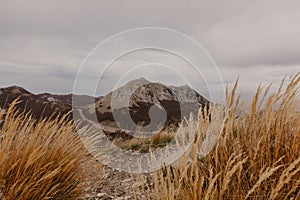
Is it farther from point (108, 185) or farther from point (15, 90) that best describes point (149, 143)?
point (15, 90)

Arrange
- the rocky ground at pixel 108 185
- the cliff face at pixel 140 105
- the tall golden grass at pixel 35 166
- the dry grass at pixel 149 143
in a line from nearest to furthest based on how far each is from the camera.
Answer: the tall golden grass at pixel 35 166 → the rocky ground at pixel 108 185 → the dry grass at pixel 149 143 → the cliff face at pixel 140 105

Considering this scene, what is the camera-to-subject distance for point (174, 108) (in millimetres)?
20797

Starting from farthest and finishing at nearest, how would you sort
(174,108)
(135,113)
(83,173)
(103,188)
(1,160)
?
1. (174,108)
2. (135,113)
3. (103,188)
4. (83,173)
5. (1,160)

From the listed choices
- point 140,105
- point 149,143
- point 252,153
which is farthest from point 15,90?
point 252,153

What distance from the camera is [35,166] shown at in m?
2.50

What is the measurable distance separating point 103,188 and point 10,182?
1773 millimetres

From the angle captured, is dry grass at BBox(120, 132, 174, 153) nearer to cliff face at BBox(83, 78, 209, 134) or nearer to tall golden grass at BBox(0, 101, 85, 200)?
tall golden grass at BBox(0, 101, 85, 200)

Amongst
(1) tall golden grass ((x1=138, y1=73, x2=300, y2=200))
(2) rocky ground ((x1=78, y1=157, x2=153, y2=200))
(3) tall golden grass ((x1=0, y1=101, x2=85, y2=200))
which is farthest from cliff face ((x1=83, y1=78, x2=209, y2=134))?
(1) tall golden grass ((x1=138, y1=73, x2=300, y2=200))

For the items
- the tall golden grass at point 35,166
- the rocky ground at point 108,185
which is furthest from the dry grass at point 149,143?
the tall golden grass at point 35,166

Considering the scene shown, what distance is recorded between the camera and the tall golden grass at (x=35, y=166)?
2.32 meters

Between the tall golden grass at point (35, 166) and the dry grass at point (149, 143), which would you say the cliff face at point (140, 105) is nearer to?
the dry grass at point (149, 143)

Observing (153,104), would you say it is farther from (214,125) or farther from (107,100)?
(214,125)

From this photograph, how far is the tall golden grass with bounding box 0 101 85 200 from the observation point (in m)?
2.32

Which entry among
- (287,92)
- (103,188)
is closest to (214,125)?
(287,92)
